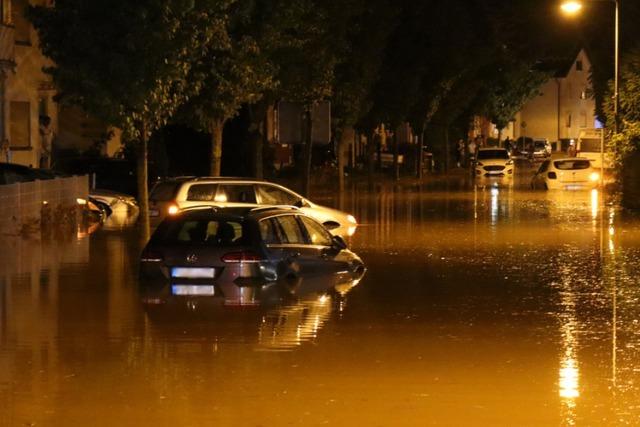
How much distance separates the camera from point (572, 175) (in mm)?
54062

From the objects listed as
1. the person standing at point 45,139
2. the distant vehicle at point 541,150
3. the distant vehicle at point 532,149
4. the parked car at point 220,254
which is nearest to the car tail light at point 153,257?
the parked car at point 220,254

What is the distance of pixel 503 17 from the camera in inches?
3130

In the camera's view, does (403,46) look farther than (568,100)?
No

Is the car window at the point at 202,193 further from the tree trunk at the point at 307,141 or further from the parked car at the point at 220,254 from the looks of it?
the tree trunk at the point at 307,141

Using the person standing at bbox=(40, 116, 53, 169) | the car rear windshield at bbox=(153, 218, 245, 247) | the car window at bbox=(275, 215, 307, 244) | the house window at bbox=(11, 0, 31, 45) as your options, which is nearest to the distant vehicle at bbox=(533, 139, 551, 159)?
the person standing at bbox=(40, 116, 53, 169)

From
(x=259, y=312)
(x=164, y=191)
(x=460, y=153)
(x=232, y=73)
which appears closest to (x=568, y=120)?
(x=460, y=153)

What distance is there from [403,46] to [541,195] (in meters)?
19.3

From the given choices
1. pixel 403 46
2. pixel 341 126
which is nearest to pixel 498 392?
pixel 341 126

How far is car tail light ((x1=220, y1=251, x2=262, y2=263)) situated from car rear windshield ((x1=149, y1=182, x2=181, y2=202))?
9.42m

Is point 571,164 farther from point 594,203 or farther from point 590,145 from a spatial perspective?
point 594,203

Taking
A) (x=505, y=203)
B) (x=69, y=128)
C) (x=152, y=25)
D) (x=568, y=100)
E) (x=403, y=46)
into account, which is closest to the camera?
(x=152, y=25)

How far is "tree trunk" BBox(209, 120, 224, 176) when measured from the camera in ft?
110

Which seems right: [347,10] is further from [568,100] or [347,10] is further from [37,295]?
[568,100]

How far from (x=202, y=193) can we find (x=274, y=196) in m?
1.50
